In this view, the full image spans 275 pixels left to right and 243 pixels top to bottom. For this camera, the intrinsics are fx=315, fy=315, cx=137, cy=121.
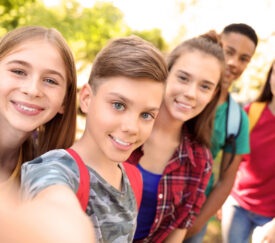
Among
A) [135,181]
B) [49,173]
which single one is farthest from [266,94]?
[49,173]

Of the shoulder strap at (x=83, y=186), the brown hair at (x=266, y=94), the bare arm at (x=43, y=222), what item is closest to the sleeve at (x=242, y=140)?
the brown hair at (x=266, y=94)

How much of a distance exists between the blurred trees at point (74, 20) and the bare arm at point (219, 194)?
17.7ft

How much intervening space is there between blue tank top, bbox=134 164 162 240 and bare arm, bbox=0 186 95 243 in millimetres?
1102

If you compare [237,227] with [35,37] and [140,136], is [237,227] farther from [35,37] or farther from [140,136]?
[35,37]

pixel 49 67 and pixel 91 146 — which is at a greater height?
pixel 49 67

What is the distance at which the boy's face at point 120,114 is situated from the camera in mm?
1204

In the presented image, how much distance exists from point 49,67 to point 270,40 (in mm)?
7655

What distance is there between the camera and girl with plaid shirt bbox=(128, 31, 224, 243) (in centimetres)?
181

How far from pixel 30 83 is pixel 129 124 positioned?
Result: 0.50m

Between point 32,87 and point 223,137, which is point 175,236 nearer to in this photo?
point 223,137

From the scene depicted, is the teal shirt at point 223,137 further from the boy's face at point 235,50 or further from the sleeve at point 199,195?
the boy's face at point 235,50

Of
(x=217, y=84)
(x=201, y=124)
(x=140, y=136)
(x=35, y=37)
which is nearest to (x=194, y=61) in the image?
(x=217, y=84)

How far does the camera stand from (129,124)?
47.3 inches

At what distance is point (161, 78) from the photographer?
130 cm
